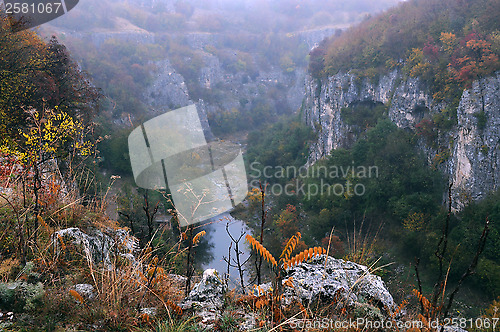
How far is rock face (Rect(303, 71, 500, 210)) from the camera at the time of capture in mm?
14914

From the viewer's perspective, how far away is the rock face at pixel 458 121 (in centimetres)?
1491

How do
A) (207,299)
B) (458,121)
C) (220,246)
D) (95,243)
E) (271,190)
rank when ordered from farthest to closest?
1. (271,190)
2. (220,246)
3. (458,121)
4. (95,243)
5. (207,299)

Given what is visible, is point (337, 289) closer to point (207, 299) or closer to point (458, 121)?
point (207, 299)

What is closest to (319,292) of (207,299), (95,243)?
(207,299)

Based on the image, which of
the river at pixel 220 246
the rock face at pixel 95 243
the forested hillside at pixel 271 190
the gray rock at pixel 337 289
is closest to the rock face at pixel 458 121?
the forested hillside at pixel 271 190

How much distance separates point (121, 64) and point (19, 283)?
4959cm

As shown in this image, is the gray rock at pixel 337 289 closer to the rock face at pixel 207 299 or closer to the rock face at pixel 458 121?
the rock face at pixel 207 299

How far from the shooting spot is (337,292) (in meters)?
2.44

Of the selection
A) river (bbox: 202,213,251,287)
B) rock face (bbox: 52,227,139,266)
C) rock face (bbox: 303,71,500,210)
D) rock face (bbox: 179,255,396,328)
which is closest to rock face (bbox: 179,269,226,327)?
rock face (bbox: 179,255,396,328)

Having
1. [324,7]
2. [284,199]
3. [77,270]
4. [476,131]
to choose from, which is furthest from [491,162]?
[324,7]

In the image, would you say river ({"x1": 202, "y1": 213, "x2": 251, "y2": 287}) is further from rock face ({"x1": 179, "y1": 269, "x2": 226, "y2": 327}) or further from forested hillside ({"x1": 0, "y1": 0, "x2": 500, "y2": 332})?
rock face ({"x1": 179, "y1": 269, "x2": 226, "y2": 327})

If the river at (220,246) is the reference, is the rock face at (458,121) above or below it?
above

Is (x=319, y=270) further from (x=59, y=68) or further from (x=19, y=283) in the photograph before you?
(x=59, y=68)

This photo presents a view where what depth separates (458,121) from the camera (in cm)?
1630
